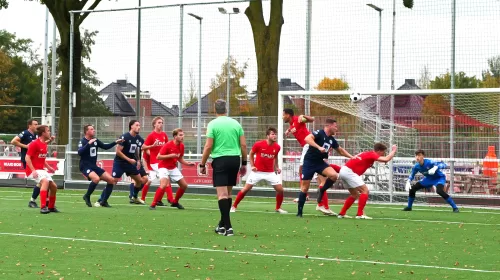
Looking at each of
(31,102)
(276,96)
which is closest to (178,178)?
(276,96)

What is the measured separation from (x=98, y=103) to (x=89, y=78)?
46.5 inches

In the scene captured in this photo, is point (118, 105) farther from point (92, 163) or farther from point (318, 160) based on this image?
Answer: point (318, 160)

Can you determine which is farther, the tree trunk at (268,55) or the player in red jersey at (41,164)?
the tree trunk at (268,55)

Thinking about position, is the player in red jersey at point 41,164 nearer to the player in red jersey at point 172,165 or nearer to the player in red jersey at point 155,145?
the player in red jersey at point 172,165

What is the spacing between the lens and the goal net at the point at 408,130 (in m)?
23.5

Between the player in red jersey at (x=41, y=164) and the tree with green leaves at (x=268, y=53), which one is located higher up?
the tree with green leaves at (x=268, y=53)

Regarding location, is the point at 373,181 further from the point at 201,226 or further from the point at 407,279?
the point at 407,279

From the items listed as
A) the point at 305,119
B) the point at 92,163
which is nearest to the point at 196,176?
the point at 92,163

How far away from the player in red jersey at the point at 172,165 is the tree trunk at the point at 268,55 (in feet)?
24.1

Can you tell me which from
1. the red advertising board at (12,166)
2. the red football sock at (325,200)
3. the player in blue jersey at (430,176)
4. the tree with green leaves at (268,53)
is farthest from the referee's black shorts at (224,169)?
the red advertising board at (12,166)

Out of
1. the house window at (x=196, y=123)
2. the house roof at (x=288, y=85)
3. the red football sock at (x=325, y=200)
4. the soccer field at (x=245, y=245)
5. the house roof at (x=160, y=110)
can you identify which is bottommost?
the soccer field at (x=245, y=245)

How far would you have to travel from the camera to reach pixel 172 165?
21344 millimetres

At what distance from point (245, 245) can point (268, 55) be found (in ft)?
52.5

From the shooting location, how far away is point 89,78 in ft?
110
